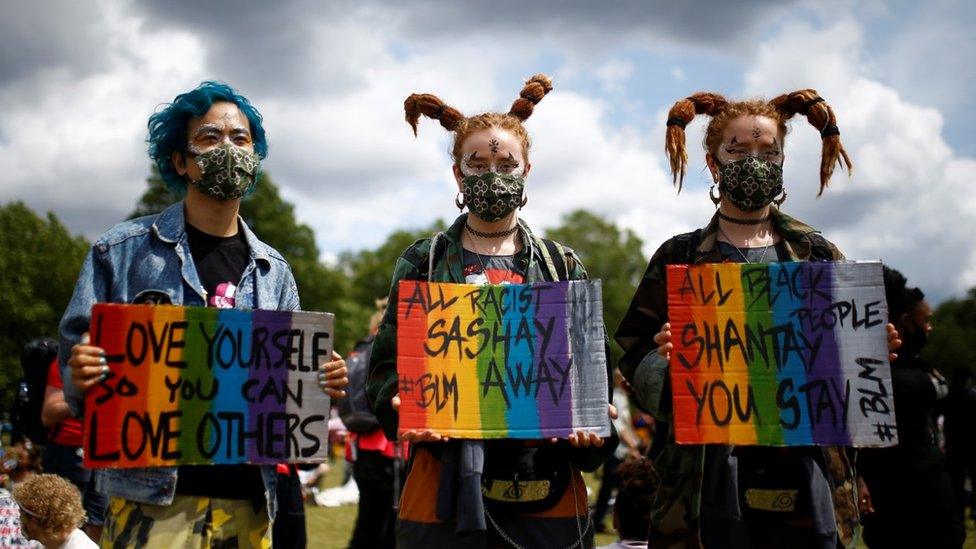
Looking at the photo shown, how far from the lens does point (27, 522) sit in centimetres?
526

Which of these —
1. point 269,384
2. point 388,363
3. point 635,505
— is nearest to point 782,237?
point 388,363

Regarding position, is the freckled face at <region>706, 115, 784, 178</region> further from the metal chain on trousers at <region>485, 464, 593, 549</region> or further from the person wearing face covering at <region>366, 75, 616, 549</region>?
the metal chain on trousers at <region>485, 464, 593, 549</region>

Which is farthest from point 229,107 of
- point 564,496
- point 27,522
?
point 27,522

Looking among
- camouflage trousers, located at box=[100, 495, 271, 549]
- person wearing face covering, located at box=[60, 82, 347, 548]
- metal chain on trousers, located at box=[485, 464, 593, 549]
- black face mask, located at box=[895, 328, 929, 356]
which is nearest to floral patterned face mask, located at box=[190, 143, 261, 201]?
person wearing face covering, located at box=[60, 82, 347, 548]

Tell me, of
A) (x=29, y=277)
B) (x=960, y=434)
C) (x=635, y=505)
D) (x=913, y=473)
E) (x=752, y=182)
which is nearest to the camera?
(x=752, y=182)

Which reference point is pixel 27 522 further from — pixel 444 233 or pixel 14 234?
pixel 14 234

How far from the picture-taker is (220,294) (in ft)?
11.3

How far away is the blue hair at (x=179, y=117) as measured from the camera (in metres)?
3.57

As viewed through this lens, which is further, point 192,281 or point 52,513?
point 52,513

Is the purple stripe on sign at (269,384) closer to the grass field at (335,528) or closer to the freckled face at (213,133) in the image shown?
the freckled face at (213,133)

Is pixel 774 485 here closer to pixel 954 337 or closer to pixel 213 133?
pixel 213 133

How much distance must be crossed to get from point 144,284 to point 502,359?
1363 mm

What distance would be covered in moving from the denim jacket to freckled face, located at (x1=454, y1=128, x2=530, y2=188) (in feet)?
3.17

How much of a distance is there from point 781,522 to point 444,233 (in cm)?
179
